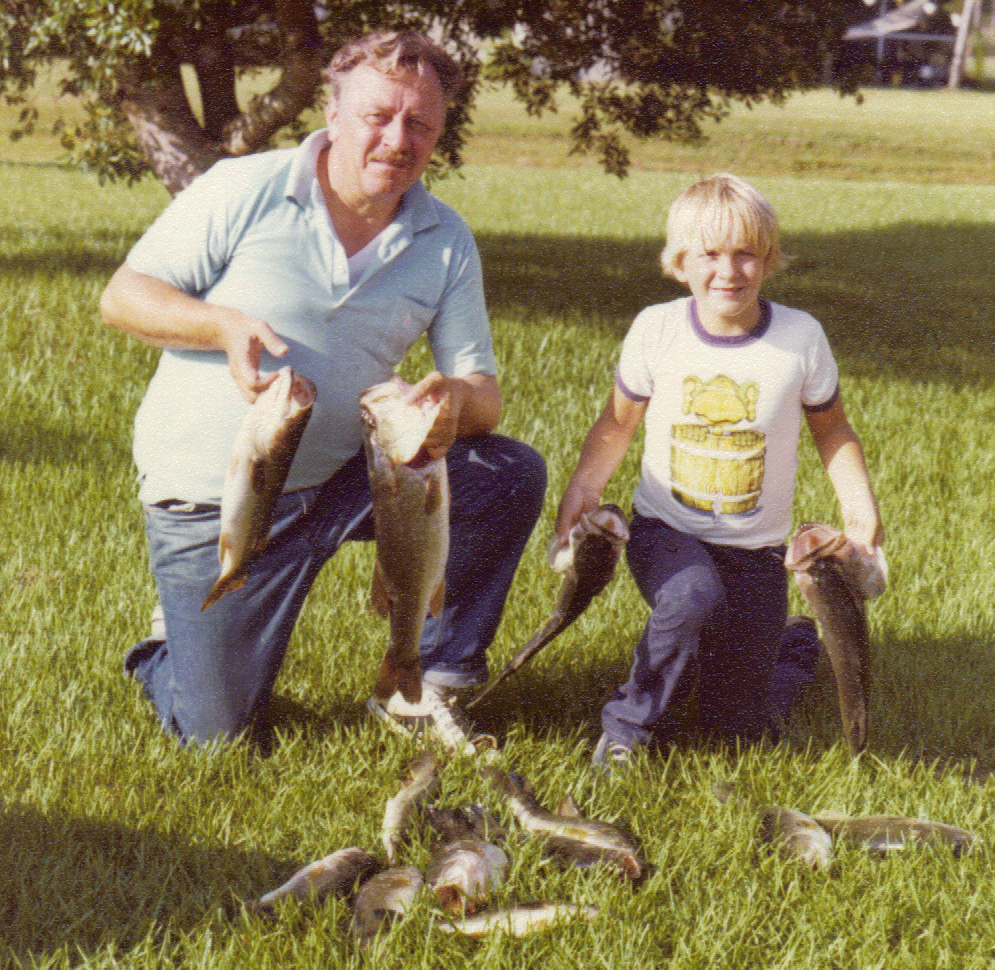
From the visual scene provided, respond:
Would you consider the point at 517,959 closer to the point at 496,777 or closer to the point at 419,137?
the point at 496,777

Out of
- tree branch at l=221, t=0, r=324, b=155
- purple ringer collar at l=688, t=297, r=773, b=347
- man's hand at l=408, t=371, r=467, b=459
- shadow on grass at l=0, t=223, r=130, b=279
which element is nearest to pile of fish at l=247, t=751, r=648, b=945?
man's hand at l=408, t=371, r=467, b=459

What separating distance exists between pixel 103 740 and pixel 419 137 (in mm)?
2019

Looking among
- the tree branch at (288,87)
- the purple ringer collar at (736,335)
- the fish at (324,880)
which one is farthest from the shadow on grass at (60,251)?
the fish at (324,880)

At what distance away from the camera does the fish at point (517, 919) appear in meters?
2.85

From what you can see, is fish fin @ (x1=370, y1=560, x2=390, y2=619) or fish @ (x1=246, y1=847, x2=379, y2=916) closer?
fish @ (x1=246, y1=847, x2=379, y2=916)

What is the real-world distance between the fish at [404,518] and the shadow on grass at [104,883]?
644mm

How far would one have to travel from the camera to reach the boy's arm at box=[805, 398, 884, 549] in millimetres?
3639

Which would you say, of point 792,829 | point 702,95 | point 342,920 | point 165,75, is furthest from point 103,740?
point 702,95

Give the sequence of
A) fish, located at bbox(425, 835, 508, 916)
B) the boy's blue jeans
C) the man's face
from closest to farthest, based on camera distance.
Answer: fish, located at bbox(425, 835, 508, 916) < the man's face < the boy's blue jeans

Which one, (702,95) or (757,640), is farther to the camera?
(702,95)

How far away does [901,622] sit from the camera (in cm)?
480

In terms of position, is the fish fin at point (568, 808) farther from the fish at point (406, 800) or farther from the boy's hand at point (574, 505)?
the boy's hand at point (574, 505)

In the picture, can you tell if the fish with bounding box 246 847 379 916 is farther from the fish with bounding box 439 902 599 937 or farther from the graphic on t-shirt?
the graphic on t-shirt

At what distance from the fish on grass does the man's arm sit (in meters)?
1.48
